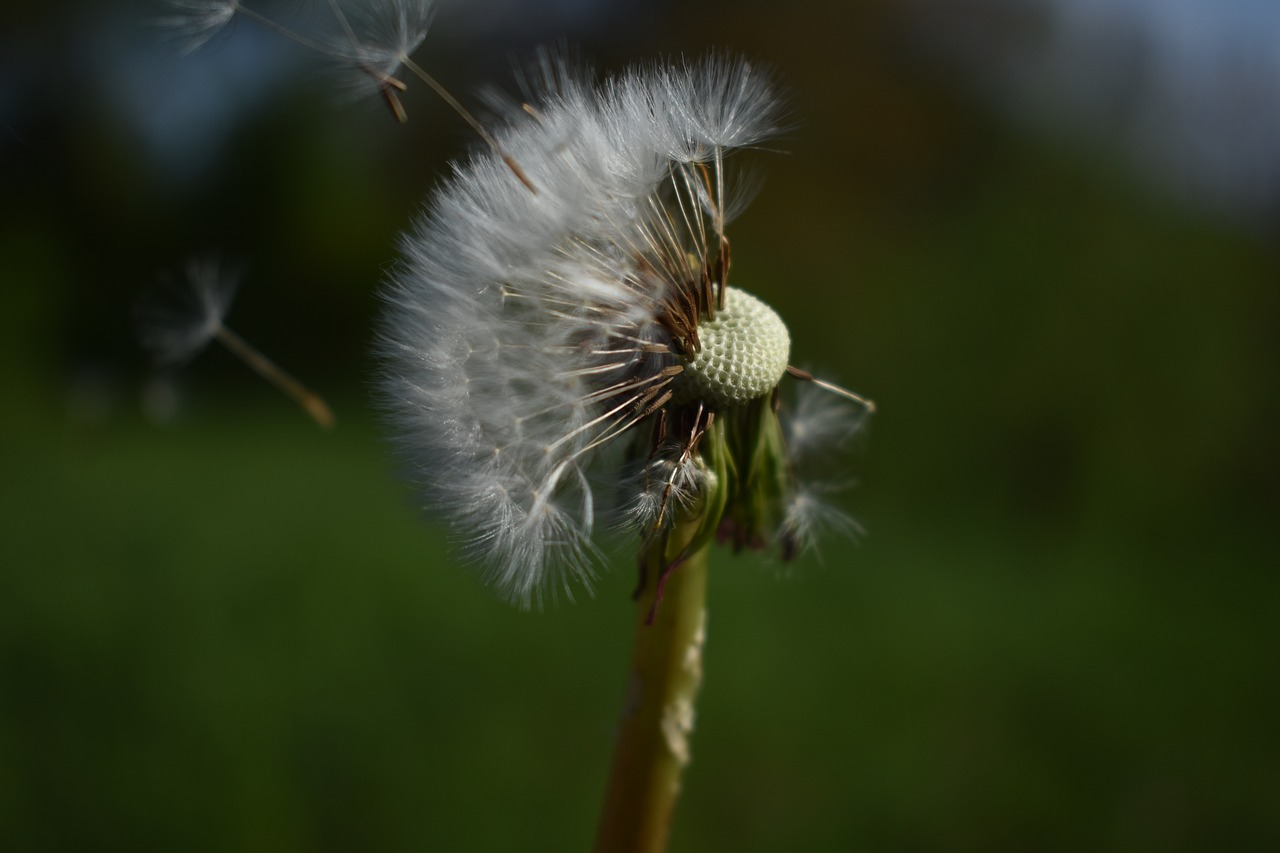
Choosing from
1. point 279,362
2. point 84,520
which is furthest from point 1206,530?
point 279,362

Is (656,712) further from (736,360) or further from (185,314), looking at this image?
(185,314)

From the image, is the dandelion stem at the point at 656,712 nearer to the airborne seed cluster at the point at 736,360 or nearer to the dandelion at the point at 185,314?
the airborne seed cluster at the point at 736,360

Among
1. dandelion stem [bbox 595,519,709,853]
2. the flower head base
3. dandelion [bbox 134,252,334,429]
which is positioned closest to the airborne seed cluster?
the flower head base

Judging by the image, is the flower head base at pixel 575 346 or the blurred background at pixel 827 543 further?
the blurred background at pixel 827 543

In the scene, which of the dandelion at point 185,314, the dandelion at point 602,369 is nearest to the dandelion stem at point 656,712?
the dandelion at point 602,369

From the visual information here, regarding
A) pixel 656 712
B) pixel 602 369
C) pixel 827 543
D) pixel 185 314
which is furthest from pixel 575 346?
pixel 827 543

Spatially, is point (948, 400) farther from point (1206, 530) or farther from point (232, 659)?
point (232, 659)
